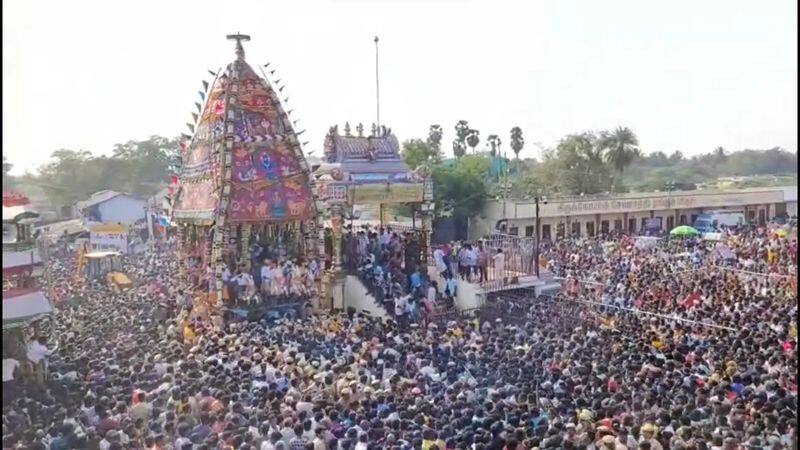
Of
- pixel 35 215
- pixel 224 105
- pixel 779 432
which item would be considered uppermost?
pixel 224 105

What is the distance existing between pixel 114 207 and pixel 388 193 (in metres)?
18.4

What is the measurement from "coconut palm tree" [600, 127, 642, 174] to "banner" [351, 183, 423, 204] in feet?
88.3

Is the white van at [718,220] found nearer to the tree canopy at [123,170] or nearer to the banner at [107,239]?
the tree canopy at [123,170]

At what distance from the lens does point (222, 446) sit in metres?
9.15

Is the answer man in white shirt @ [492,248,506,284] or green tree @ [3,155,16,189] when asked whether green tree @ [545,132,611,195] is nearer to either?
man in white shirt @ [492,248,506,284]

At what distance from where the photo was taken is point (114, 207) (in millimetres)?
35406

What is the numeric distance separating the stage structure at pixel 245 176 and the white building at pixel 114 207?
15.4m

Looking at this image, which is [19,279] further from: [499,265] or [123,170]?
[123,170]

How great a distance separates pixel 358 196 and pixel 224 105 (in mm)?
3951

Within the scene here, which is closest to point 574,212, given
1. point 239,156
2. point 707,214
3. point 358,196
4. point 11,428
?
point 707,214

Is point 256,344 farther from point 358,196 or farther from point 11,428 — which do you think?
point 358,196

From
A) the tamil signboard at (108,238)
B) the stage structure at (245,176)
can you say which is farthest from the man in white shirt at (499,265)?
the tamil signboard at (108,238)

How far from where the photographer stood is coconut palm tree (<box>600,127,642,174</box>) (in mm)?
45938

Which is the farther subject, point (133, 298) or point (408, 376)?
point (133, 298)
